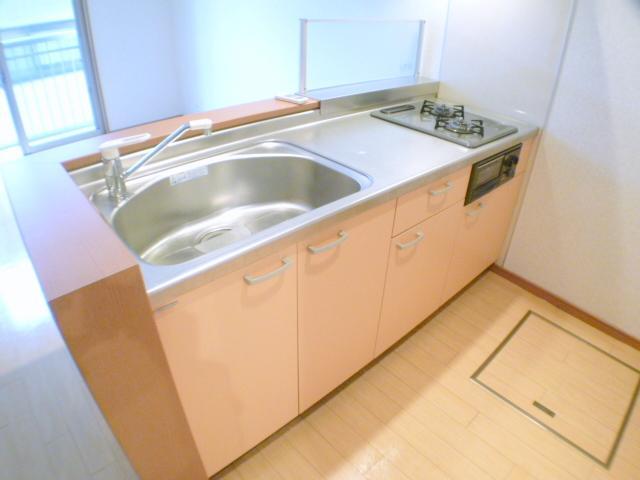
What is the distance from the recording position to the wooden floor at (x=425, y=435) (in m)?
1.45

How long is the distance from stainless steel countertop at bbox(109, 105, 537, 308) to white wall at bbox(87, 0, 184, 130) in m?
3.70

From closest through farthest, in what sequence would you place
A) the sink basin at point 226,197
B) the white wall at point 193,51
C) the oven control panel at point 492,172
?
1. the sink basin at point 226,197
2. the oven control panel at point 492,172
3. the white wall at point 193,51

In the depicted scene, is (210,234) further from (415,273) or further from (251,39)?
(251,39)

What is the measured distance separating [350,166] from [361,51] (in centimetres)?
149

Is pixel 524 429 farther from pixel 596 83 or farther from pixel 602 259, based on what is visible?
pixel 596 83

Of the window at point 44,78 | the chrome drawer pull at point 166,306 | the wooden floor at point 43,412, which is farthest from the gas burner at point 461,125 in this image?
the window at point 44,78

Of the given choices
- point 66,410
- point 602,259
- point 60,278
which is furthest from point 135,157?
point 602,259

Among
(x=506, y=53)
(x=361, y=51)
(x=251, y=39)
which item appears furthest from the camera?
(x=251, y=39)

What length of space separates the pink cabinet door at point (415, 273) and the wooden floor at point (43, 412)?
1.09 m

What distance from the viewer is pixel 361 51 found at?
8.51 feet

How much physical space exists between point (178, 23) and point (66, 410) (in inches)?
168

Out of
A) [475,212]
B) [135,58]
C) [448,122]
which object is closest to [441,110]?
[448,122]

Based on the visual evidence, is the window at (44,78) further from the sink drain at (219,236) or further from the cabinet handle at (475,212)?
the cabinet handle at (475,212)

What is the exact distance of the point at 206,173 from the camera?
144cm
